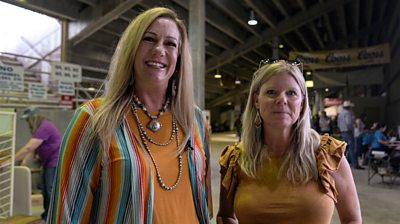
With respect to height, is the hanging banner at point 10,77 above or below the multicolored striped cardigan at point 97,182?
above

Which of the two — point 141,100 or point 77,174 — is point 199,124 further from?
point 77,174

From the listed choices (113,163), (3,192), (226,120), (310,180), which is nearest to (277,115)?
(310,180)

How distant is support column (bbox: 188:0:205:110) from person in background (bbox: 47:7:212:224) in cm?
692

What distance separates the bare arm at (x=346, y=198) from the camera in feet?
4.71

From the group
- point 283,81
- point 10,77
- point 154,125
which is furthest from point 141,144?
point 10,77

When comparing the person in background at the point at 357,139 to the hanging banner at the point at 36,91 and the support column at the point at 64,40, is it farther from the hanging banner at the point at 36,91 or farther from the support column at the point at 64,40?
the support column at the point at 64,40

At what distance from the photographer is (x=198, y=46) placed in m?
8.45

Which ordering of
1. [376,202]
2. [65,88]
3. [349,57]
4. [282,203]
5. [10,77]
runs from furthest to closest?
[349,57]
[65,88]
[10,77]
[376,202]
[282,203]

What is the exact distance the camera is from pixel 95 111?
1155 millimetres

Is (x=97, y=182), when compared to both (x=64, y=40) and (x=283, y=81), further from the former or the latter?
(x=64, y=40)

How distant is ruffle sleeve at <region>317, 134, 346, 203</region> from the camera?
1399mm

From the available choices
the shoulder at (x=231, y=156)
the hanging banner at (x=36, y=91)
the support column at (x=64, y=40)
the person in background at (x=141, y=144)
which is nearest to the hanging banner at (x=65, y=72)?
the hanging banner at (x=36, y=91)

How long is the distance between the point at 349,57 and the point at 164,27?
12.3 metres

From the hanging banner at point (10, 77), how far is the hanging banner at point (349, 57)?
7875 millimetres
